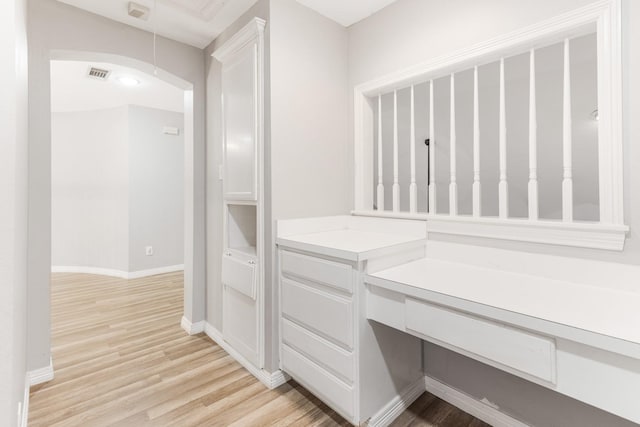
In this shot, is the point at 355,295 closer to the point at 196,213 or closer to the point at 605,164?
the point at 605,164

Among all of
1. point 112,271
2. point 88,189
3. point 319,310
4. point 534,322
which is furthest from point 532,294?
point 88,189

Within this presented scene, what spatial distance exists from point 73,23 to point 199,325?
2468mm

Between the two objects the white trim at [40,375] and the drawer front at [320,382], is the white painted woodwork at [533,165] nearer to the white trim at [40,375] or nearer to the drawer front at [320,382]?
the drawer front at [320,382]

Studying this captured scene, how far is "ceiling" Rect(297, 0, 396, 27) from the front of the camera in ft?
6.63

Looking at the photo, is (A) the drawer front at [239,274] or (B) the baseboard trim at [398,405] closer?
(B) the baseboard trim at [398,405]

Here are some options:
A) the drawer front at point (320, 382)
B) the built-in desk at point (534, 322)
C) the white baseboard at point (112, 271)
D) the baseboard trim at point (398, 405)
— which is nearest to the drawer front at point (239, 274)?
the drawer front at point (320, 382)

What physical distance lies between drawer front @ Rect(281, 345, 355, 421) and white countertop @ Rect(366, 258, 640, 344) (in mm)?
589

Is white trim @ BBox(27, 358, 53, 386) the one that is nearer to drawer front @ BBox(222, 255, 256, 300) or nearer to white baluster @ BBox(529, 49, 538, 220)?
drawer front @ BBox(222, 255, 256, 300)

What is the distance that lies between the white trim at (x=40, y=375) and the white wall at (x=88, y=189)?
285cm

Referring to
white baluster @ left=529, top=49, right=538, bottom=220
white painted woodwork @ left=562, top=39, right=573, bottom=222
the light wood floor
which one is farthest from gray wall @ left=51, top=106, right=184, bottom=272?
white painted woodwork @ left=562, top=39, right=573, bottom=222

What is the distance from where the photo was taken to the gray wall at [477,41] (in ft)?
4.05

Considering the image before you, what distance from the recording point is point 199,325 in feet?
9.03

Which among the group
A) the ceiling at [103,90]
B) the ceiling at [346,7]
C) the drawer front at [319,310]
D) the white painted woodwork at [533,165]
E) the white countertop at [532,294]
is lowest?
the drawer front at [319,310]

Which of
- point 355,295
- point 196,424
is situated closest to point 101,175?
point 196,424
